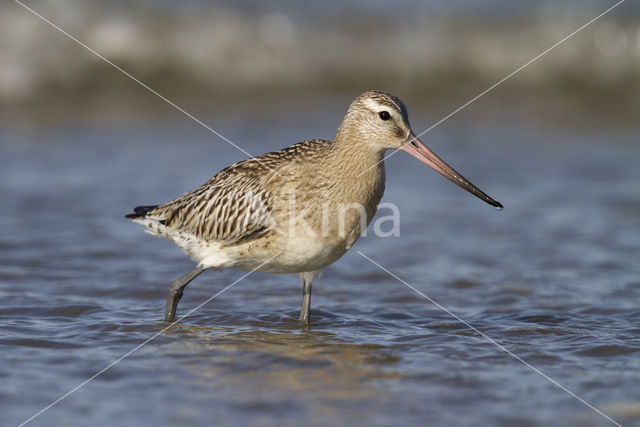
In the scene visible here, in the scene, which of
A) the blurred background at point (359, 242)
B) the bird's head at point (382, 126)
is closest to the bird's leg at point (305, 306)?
the blurred background at point (359, 242)

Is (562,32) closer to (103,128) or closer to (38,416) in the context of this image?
(103,128)

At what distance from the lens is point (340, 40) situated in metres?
14.7

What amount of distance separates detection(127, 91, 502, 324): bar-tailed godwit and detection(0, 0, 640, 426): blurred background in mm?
481

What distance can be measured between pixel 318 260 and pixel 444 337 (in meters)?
0.98

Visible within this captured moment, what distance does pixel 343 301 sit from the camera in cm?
684

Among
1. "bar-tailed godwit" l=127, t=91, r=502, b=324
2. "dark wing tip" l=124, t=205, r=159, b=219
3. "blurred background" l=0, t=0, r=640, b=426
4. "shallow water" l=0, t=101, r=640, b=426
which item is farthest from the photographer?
"dark wing tip" l=124, t=205, r=159, b=219

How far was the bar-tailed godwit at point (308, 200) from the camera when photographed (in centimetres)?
586

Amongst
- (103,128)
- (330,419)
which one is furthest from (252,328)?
(103,128)

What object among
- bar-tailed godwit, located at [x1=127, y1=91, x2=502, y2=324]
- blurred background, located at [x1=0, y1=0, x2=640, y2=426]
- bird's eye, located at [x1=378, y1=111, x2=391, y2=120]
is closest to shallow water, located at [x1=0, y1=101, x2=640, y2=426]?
blurred background, located at [x1=0, y1=0, x2=640, y2=426]

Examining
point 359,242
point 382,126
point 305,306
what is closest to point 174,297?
point 305,306

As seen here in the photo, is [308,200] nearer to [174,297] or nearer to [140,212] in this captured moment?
[174,297]

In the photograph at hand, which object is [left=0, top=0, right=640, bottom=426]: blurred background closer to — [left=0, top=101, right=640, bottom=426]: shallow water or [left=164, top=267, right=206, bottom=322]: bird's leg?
[left=0, top=101, right=640, bottom=426]: shallow water

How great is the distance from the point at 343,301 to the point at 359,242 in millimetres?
1638

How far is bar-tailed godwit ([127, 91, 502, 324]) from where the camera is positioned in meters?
5.86
